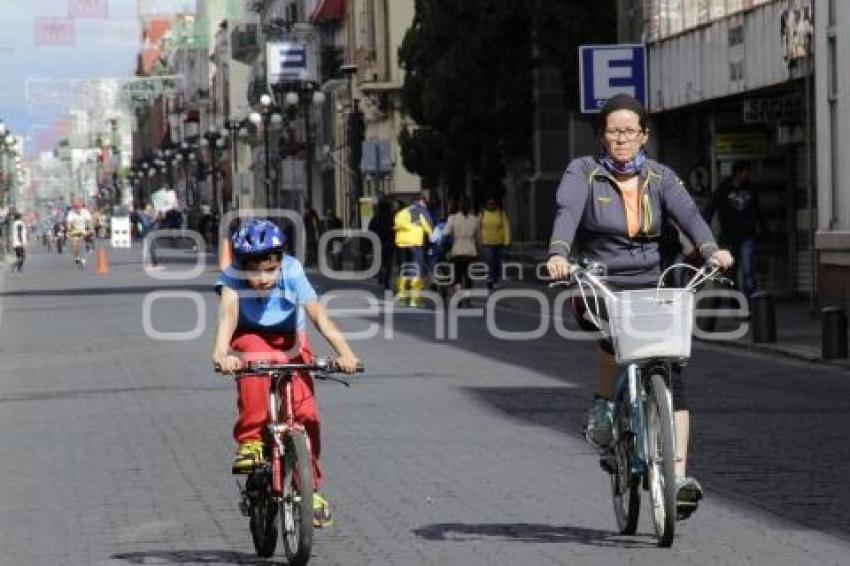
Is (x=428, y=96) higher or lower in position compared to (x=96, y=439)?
higher

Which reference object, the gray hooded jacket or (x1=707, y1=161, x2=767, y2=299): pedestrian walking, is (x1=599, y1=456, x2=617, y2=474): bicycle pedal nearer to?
the gray hooded jacket

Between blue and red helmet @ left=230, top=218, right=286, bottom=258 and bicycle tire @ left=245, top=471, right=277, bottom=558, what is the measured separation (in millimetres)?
856

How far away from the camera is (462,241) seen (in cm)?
3572

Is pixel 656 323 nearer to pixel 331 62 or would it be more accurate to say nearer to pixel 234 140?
pixel 331 62

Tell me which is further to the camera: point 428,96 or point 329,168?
point 329,168

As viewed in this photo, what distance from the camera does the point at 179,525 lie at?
1066 cm

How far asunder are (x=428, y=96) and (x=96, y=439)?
3604cm

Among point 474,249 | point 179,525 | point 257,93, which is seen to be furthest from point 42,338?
point 257,93

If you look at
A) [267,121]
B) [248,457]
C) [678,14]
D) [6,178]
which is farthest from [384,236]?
[6,178]

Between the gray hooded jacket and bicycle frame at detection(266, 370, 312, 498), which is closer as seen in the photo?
bicycle frame at detection(266, 370, 312, 498)

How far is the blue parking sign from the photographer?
27297 mm

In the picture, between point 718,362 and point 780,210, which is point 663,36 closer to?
point 780,210

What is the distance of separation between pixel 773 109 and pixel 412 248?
6752 mm

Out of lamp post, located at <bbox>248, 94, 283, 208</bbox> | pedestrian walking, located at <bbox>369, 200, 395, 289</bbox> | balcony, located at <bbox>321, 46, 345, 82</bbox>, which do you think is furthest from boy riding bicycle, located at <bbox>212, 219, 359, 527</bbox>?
balcony, located at <bbox>321, 46, 345, 82</bbox>
